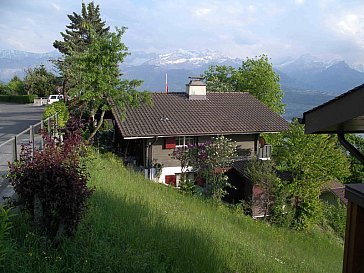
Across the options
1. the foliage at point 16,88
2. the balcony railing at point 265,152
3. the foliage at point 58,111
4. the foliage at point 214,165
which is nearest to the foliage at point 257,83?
the balcony railing at point 265,152

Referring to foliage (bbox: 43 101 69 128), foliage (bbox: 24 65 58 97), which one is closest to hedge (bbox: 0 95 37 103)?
foliage (bbox: 24 65 58 97)

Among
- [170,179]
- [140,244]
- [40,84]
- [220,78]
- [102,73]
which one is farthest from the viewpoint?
[40,84]

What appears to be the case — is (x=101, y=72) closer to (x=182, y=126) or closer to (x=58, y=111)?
(x=58, y=111)

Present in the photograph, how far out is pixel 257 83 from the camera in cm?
3625

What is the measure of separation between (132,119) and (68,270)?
1602 centimetres

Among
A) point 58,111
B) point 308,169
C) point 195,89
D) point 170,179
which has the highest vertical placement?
point 195,89

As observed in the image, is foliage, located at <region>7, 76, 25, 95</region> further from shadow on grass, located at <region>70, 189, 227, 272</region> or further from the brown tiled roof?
shadow on grass, located at <region>70, 189, 227, 272</region>

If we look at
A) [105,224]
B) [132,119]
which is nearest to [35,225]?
[105,224]

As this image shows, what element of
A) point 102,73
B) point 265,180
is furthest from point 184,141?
point 102,73

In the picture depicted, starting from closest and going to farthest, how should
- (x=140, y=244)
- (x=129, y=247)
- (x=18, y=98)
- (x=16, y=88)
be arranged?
(x=129, y=247) < (x=140, y=244) < (x=18, y=98) < (x=16, y=88)

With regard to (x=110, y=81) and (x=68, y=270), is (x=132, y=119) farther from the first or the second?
(x=68, y=270)

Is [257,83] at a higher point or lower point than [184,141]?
higher

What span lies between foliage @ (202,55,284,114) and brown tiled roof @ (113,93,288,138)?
1097 centimetres

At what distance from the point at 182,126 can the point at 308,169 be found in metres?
7.32
